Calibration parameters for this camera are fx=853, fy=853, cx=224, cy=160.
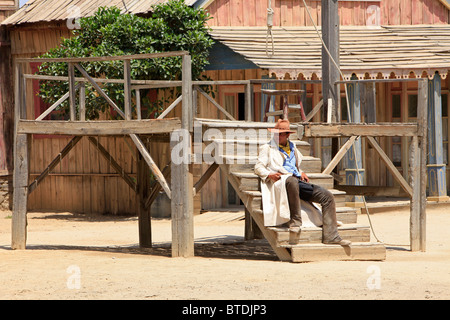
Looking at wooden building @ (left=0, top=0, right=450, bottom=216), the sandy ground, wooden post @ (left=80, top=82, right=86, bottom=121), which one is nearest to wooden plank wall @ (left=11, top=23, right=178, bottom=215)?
wooden building @ (left=0, top=0, right=450, bottom=216)

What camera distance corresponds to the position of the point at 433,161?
57.0 ft

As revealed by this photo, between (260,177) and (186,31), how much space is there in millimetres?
7366

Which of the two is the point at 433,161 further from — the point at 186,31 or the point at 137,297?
the point at 137,297

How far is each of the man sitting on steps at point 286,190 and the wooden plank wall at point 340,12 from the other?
8.27 m

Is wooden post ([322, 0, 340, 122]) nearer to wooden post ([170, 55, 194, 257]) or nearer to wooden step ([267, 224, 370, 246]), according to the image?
wooden step ([267, 224, 370, 246])

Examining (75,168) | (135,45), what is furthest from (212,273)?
(75,168)

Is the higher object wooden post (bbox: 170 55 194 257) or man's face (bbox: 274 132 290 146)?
man's face (bbox: 274 132 290 146)

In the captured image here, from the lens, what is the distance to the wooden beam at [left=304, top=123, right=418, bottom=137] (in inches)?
468

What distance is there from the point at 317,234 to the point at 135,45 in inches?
309

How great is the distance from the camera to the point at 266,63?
16672 millimetres

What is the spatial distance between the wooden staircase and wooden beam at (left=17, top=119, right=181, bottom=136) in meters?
0.55

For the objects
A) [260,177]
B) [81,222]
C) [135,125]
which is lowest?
[81,222]

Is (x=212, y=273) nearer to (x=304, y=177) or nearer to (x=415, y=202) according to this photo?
(x=304, y=177)
